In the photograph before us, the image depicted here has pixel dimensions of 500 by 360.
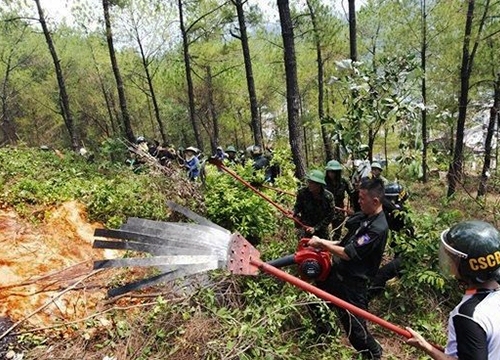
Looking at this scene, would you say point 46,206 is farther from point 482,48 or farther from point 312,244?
point 482,48

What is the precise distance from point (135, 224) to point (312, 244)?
5.58 feet

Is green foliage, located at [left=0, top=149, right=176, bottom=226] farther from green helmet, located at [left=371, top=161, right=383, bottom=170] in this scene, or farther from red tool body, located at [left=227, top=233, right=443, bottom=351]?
red tool body, located at [left=227, top=233, right=443, bottom=351]

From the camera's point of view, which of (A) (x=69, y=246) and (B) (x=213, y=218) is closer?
(A) (x=69, y=246)

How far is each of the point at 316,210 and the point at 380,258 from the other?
1943 millimetres

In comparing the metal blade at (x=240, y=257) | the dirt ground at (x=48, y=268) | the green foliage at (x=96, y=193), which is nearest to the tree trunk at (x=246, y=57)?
the green foliage at (x=96, y=193)

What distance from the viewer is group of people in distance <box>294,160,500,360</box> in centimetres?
171

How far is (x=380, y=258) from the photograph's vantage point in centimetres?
334

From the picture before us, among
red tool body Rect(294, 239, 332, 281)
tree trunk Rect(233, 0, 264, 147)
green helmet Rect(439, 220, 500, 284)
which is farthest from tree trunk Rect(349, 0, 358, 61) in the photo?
green helmet Rect(439, 220, 500, 284)

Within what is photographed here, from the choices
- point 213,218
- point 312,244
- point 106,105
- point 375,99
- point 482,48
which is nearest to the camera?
point 312,244

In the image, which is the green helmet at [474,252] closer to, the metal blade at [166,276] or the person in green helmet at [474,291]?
the person in green helmet at [474,291]

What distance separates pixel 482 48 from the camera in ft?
49.6

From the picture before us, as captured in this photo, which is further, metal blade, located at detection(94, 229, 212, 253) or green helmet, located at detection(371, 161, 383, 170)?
green helmet, located at detection(371, 161, 383, 170)

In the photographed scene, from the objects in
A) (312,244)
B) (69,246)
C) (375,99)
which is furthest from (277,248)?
(69,246)

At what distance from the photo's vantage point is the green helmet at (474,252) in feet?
5.93
